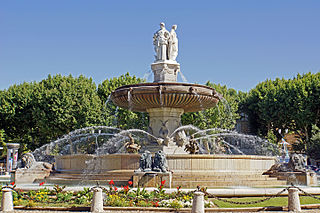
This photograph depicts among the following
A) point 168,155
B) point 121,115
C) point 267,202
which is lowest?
point 267,202

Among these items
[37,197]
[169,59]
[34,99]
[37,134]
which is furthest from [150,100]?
[37,134]

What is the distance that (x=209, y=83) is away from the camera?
4256cm

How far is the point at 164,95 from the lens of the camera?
17.9 m

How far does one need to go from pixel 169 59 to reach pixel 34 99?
19.3 m

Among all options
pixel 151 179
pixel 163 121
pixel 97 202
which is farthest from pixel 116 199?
pixel 163 121

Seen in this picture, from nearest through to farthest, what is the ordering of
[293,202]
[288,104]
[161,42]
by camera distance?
[293,202] < [161,42] < [288,104]

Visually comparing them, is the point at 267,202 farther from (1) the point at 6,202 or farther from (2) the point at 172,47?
(2) the point at 172,47

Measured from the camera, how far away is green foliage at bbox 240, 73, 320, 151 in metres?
36.3

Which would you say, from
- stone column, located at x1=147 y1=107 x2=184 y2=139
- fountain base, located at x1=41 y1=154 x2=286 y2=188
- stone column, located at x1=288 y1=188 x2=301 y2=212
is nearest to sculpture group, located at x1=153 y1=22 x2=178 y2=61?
stone column, located at x1=147 y1=107 x2=184 y2=139

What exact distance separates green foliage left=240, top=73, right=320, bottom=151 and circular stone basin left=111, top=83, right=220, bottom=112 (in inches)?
→ 792

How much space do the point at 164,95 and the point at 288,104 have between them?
22794mm

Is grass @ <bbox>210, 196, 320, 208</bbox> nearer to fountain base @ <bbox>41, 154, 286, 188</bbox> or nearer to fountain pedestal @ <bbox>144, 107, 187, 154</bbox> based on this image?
fountain base @ <bbox>41, 154, 286, 188</bbox>

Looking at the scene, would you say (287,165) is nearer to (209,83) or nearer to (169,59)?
(169,59)

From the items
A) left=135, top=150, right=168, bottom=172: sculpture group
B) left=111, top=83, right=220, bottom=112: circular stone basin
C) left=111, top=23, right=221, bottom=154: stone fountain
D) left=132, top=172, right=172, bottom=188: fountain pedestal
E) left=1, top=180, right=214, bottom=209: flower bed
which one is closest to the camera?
left=1, top=180, right=214, bottom=209: flower bed
